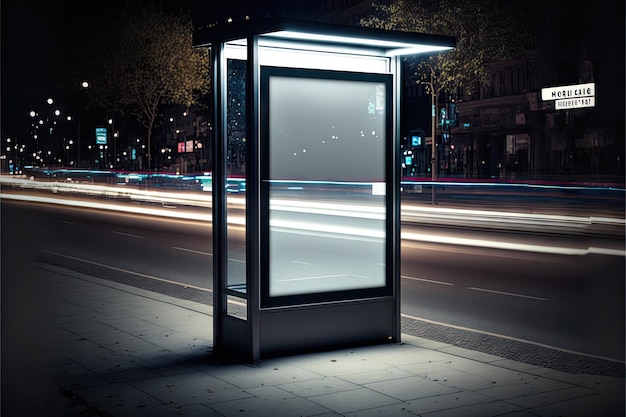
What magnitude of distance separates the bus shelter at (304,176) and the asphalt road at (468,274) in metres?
0.27

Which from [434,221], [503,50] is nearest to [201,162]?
[503,50]

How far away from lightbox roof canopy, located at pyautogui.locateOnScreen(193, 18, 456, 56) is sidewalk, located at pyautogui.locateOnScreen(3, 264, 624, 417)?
290cm

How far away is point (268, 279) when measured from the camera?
26.4ft

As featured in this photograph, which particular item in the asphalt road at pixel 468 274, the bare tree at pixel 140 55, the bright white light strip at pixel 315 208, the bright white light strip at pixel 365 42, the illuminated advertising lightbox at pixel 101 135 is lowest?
the asphalt road at pixel 468 274

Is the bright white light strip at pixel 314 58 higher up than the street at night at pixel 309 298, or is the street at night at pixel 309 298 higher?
the bright white light strip at pixel 314 58

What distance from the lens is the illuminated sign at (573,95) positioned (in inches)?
1332

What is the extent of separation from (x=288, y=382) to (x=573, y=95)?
97.9ft

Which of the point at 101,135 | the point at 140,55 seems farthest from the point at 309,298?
the point at 101,135

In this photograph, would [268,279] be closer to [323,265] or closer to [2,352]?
[323,265]

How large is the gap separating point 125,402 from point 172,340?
91.0 inches

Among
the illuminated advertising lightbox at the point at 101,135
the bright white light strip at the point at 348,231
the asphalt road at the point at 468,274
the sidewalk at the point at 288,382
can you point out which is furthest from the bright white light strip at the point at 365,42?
the illuminated advertising lightbox at the point at 101,135

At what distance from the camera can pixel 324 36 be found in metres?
7.89

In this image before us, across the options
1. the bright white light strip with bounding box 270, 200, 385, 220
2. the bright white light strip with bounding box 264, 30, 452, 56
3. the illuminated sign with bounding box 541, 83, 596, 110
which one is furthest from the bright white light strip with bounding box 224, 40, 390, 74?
the illuminated sign with bounding box 541, 83, 596, 110

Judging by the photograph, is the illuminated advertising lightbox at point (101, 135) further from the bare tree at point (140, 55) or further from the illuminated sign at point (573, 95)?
the illuminated sign at point (573, 95)
